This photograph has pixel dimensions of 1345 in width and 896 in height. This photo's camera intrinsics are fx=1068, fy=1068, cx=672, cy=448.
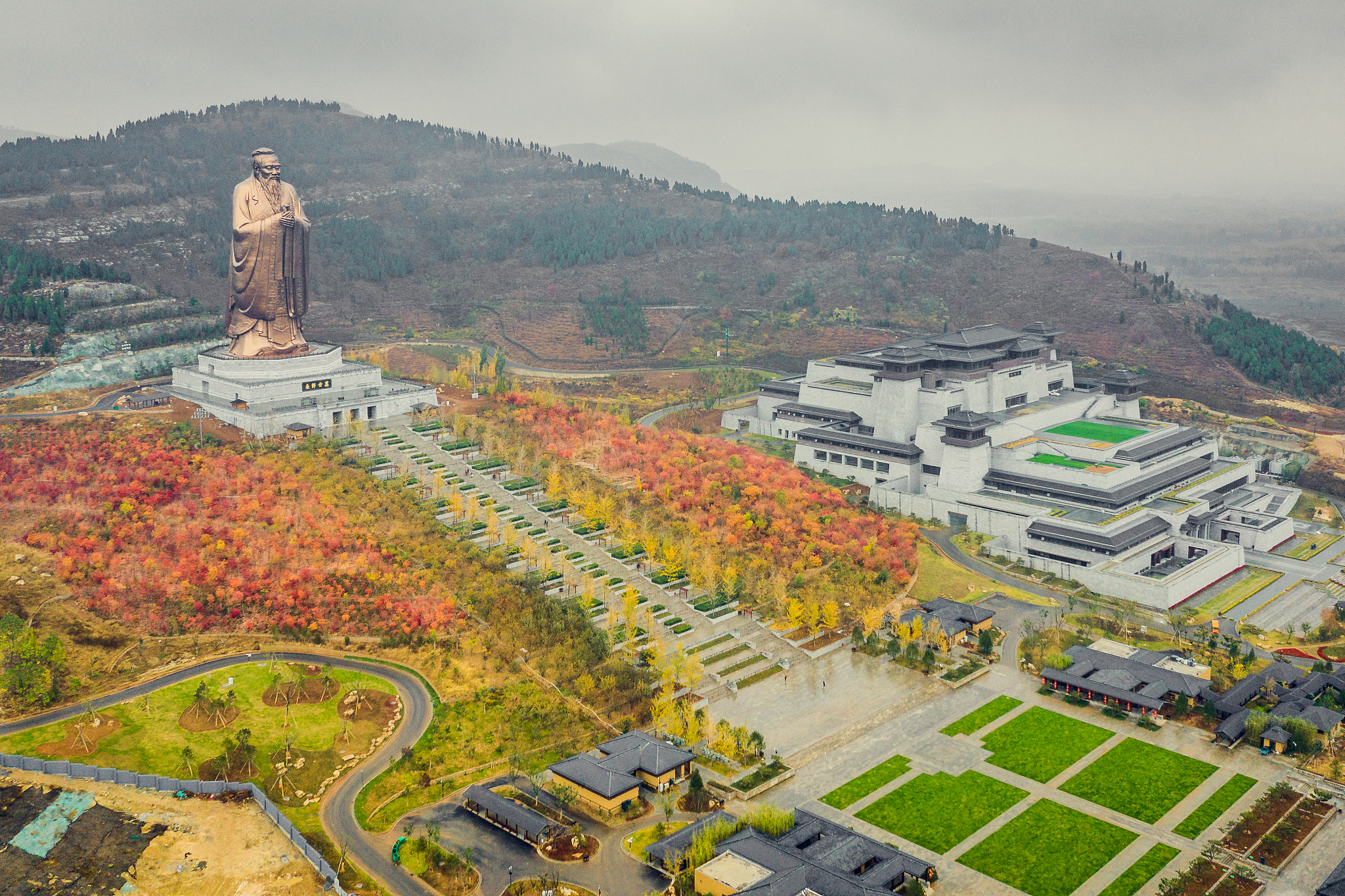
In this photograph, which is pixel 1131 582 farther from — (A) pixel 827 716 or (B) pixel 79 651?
(B) pixel 79 651

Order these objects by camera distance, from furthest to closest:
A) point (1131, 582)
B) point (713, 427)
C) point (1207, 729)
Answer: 1. point (713, 427)
2. point (1131, 582)
3. point (1207, 729)

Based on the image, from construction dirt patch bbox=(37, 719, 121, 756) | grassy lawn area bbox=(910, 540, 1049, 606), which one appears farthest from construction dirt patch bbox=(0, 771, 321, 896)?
grassy lawn area bbox=(910, 540, 1049, 606)

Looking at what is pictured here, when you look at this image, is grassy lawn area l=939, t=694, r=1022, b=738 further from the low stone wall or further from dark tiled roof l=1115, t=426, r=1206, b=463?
dark tiled roof l=1115, t=426, r=1206, b=463

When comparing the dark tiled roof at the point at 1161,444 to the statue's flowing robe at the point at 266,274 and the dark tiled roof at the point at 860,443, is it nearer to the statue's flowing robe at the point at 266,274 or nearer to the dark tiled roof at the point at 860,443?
the dark tiled roof at the point at 860,443

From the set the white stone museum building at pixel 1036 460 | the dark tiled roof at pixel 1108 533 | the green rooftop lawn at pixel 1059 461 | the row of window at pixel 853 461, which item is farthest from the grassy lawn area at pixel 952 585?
the row of window at pixel 853 461

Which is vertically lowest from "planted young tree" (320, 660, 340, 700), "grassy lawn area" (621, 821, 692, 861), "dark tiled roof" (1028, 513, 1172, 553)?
"grassy lawn area" (621, 821, 692, 861)

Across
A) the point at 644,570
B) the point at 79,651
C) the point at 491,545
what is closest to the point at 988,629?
the point at 644,570
